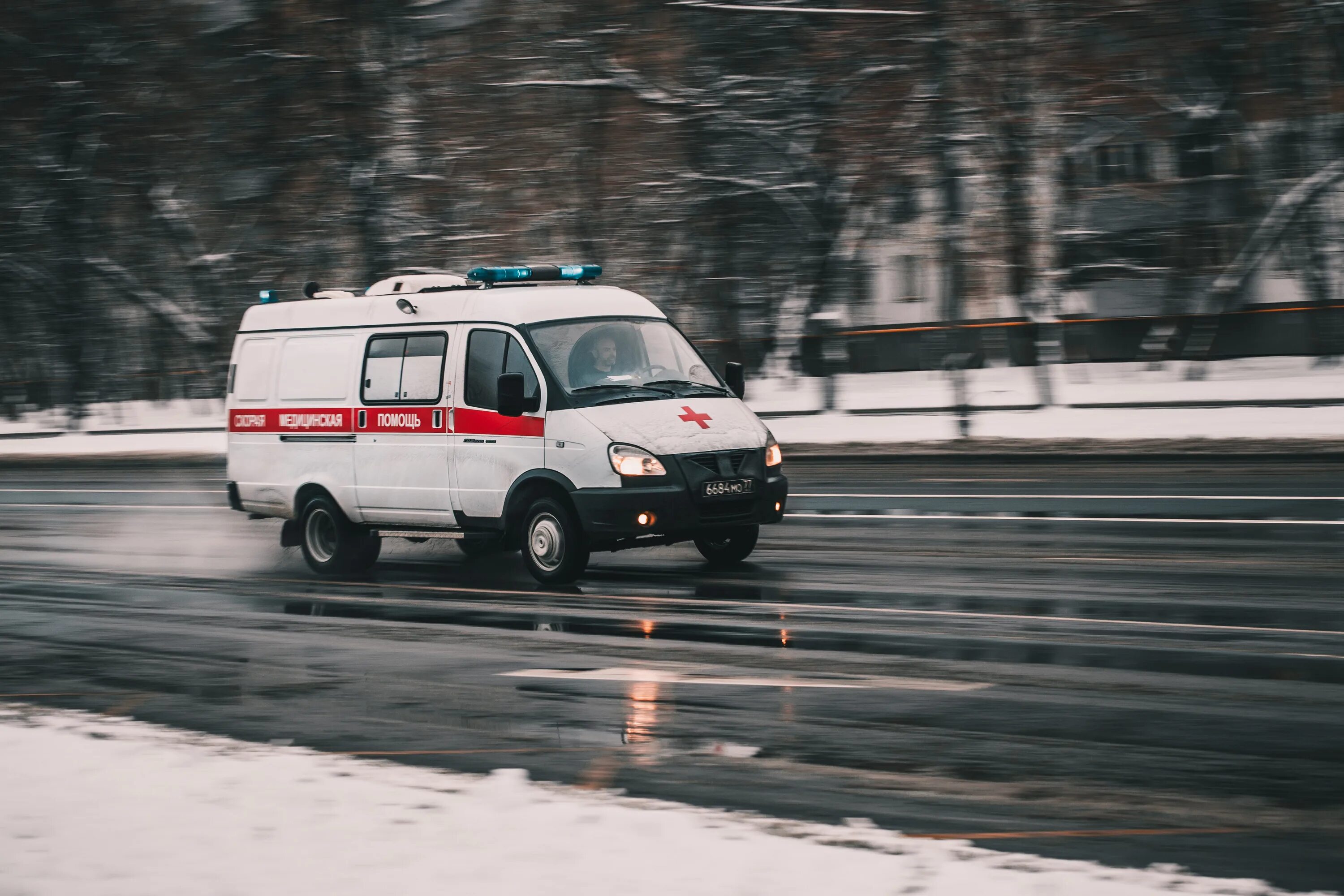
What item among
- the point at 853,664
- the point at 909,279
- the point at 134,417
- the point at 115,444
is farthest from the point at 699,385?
the point at 134,417

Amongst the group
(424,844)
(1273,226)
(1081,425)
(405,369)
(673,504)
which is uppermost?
(1273,226)

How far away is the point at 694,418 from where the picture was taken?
39.1 feet

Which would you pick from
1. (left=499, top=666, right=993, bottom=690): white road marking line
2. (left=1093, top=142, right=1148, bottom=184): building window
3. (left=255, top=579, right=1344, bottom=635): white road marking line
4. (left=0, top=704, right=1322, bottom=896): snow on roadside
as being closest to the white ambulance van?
(left=255, top=579, right=1344, bottom=635): white road marking line

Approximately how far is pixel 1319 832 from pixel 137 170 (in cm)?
3601

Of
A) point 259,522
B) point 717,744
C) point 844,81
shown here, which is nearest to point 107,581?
point 259,522

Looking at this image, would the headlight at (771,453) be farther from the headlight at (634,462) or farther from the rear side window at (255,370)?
the rear side window at (255,370)

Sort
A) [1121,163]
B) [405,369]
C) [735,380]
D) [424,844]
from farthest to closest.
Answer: [1121,163] < [735,380] < [405,369] < [424,844]

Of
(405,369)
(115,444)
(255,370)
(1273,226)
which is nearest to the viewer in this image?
(405,369)

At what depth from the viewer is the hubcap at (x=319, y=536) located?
1404 centimetres

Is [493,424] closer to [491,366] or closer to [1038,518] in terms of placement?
[491,366]

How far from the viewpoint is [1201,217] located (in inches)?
1162

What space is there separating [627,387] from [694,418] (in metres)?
0.61

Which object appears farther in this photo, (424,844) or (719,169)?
(719,169)

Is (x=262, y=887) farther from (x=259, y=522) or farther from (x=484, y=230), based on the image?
(x=484, y=230)
